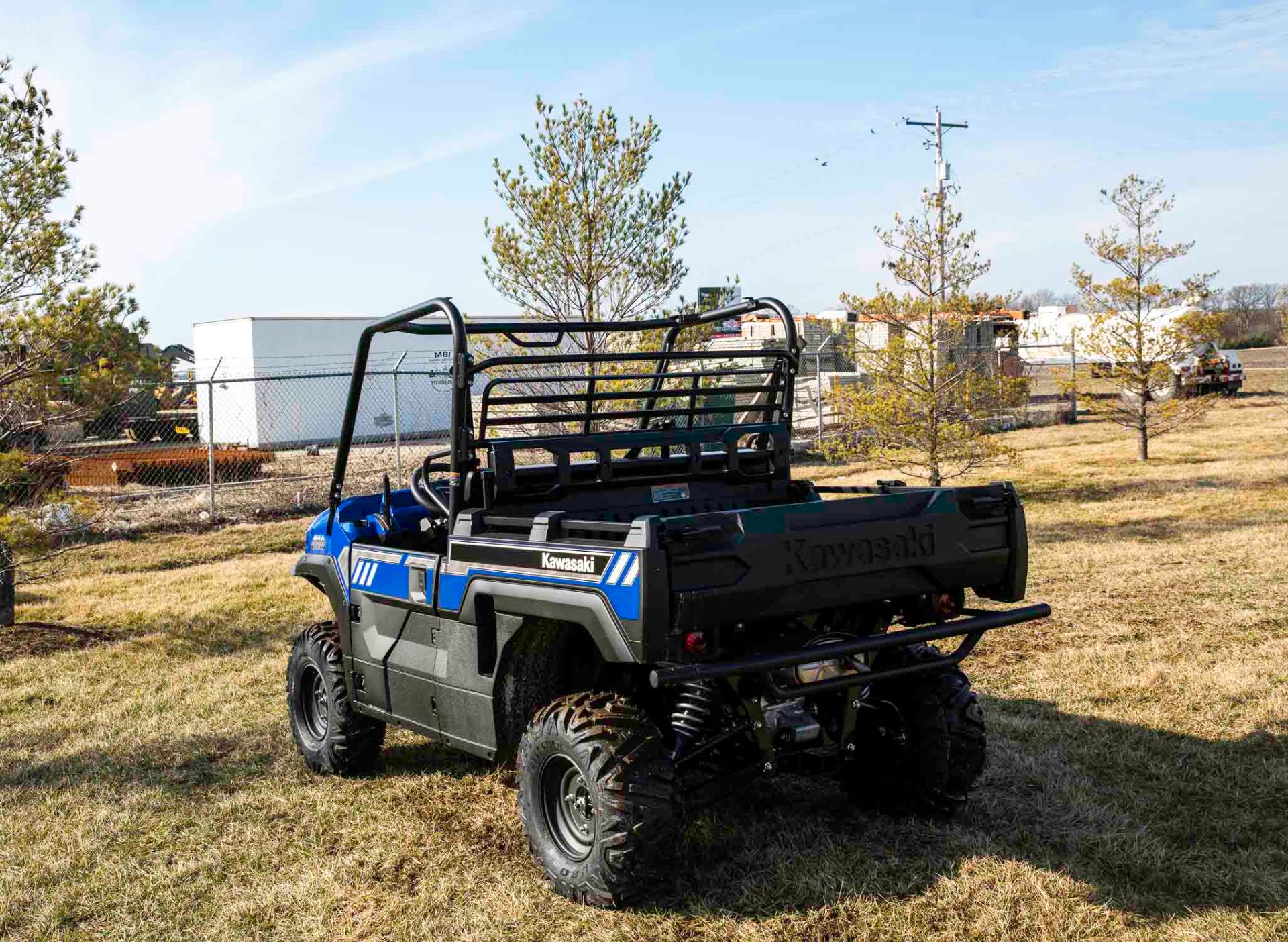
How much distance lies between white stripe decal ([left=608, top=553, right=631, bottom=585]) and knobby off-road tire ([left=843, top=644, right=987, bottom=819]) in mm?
1465

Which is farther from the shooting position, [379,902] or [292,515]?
[292,515]

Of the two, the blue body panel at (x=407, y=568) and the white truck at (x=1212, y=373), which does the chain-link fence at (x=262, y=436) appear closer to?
the white truck at (x=1212, y=373)

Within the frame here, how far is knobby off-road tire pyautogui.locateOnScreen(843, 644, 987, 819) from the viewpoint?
4551mm

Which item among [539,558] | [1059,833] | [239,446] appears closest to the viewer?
[539,558]

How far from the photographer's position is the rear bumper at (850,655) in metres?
3.54

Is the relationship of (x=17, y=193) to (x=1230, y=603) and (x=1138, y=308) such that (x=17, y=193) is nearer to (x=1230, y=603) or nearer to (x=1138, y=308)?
(x=1230, y=603)

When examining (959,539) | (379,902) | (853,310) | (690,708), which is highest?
(853,310)

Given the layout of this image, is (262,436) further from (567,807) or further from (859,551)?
(859,551)

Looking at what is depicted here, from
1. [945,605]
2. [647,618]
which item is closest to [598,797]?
[647,618]

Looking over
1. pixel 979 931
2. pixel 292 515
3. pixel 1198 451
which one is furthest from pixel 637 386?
pixel 1198 451

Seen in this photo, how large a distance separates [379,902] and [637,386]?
7.38 m

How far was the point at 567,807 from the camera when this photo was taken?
13.6 feet

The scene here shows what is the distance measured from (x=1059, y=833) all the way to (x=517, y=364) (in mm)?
2579

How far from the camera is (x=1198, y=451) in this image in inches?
736
